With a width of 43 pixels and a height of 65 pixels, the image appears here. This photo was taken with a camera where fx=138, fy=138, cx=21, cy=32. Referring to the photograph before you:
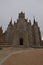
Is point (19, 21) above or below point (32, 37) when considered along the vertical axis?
above

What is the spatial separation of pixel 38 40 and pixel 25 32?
565 cm

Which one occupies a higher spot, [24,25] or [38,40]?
[24,25]

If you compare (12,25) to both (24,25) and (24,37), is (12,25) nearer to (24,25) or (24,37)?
(24,25)

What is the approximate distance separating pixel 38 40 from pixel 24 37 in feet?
18.9

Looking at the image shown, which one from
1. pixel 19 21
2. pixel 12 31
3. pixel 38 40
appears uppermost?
pixel 19 21

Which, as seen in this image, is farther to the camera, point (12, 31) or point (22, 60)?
point (12, 31)

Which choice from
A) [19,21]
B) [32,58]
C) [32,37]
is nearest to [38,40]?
[32,37]

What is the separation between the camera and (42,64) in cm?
1411

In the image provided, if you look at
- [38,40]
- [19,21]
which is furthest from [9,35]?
[38,40]

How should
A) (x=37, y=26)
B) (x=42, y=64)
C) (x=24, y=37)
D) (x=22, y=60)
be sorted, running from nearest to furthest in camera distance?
(x=42, y=64), (x=22, y=60), (x=24, y=37), (x=37, y=26)

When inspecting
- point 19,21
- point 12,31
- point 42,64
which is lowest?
point 42,64

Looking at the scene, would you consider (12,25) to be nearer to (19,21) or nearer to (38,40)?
(19,21)

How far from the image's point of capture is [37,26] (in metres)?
45.8

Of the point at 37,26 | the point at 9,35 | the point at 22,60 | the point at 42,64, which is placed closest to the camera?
the point at 42,64
